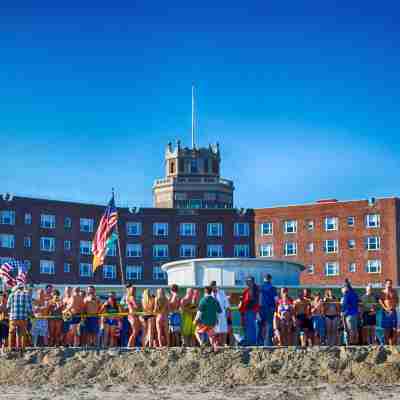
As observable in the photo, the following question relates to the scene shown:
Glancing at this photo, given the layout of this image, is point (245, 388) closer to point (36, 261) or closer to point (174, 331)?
point (174, 331)

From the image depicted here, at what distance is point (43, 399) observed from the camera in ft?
78.1

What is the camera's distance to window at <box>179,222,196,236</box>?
313ft

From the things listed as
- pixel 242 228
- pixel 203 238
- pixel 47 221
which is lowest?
pixel 203 238

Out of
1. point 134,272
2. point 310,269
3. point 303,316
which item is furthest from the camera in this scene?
point 134,272

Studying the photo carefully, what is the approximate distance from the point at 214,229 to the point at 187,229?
9.11 feet

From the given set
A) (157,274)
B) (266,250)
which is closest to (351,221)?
(266,250)

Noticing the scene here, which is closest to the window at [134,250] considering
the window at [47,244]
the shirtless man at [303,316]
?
the window at [47,244]

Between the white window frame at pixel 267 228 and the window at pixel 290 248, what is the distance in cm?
226

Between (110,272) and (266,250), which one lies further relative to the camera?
(266,250)

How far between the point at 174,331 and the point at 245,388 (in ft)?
11.6

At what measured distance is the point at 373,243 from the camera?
295 feet

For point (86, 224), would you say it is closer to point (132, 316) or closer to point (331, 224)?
point (331, 224)

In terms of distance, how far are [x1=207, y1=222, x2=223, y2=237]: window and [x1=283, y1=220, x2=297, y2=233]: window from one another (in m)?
6.67

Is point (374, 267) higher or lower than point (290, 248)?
lower
